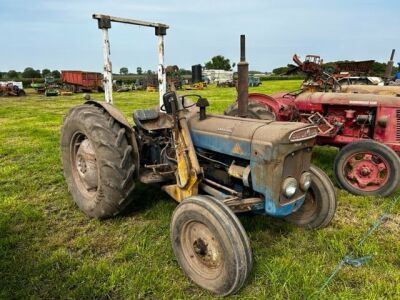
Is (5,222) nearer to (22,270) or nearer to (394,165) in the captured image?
(22,270)

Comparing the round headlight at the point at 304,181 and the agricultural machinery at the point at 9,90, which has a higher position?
the round headlight at the point at 304,181

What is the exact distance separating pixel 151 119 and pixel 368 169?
2.74 metres

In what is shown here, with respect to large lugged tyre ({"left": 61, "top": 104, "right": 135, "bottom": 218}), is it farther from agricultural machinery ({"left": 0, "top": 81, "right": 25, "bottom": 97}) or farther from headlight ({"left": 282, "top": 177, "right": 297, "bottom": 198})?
agricultural machinery ({"left": 0, "top": 81, "right": 25, "bottom": 97})

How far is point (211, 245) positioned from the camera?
2572 mm

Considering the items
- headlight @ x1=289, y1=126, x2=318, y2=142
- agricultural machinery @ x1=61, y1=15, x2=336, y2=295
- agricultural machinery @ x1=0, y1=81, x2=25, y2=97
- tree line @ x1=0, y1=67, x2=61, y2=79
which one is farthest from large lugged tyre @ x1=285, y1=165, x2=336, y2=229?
tree line @ x1=0, y1=67, x2=61, y2=79

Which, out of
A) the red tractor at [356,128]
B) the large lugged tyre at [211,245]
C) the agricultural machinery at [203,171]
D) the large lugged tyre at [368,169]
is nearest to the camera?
the large lugged tyre at [211,245]

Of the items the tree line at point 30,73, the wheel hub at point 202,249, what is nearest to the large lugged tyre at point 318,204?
the wheel hub at point 202,249

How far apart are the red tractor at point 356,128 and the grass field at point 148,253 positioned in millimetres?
264

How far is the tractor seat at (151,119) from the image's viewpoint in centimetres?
350

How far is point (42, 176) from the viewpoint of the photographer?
506cm

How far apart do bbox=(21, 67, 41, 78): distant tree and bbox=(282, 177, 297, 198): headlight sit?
68143mm

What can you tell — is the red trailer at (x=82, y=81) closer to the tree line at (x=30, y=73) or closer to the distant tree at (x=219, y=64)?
the tree line at (x=30, y=73)

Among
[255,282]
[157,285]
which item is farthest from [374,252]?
[157,285]

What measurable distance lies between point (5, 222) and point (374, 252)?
11.3 ft
